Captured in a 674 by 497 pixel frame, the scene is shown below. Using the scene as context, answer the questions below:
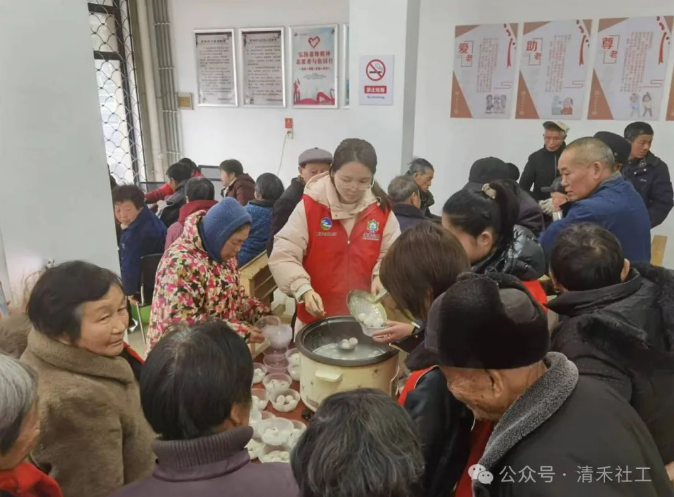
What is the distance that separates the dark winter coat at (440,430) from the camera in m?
0.99

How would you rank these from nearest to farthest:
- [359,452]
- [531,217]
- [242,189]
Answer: [359,452] → [531,217] → [242,189]

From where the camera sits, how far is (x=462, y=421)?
1.03 m

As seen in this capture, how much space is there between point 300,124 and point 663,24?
3.34 m

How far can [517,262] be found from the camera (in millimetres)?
1588

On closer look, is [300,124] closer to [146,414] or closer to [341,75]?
[341,75]

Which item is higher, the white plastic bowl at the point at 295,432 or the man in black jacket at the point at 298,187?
the man in black jacket at the point at 298,187

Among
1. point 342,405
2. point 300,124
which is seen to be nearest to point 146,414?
point 342,405

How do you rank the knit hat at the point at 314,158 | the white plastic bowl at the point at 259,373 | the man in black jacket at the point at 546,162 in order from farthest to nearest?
the man in black jacket at the point at 546,162
the knit hat at the point at 314,158
the white plastic bowl at the point at 259,373

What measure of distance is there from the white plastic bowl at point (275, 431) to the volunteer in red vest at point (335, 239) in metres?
0.60

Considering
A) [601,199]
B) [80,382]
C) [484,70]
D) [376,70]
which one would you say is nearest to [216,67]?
[376,70]

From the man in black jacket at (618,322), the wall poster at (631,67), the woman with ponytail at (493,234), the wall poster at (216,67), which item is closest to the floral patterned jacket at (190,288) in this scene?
the woman with ponytail at (493,234)

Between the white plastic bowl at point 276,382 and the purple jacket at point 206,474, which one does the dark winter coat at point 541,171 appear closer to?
the white plastic bowl at point 276,382

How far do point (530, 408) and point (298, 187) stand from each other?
2.31 metres

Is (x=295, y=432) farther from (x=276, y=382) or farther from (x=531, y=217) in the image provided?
(x=531, y=217)
